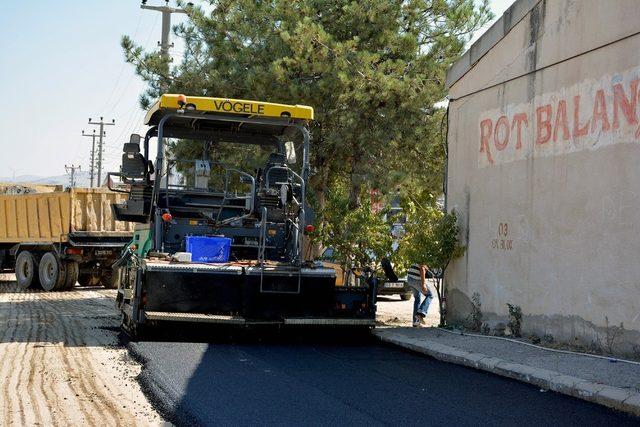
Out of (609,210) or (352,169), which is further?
(352,169)

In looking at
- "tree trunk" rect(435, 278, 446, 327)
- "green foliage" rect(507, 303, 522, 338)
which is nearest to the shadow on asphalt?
"tree trunk" rect(435, 278, 446, 327)

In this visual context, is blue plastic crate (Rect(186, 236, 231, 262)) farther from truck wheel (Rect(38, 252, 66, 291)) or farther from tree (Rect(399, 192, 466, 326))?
truck wheel (Rect(38, 252, 66, 291))

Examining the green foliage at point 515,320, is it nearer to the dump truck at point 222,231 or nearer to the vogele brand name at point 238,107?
the dump truck at point 222,231

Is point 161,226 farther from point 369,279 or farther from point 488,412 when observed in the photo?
point 488,412

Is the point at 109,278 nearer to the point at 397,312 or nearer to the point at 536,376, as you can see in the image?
the point at 397,312

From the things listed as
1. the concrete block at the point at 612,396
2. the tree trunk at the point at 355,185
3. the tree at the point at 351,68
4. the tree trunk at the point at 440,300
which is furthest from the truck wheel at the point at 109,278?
the concrete block at the point at 612,396

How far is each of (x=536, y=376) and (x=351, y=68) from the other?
848 cm

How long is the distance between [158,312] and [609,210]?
216 inches

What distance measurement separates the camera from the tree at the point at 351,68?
15.8 metres

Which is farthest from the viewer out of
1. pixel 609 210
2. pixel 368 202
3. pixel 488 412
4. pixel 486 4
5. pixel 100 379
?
pixel 486 4

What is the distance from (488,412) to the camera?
718 cm

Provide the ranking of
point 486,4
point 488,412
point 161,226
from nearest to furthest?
point 488,412 → point 161,226 → point 486,4

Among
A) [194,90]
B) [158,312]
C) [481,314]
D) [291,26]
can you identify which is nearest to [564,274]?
[481,314]

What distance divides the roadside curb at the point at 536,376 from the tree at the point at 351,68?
5803 mm
